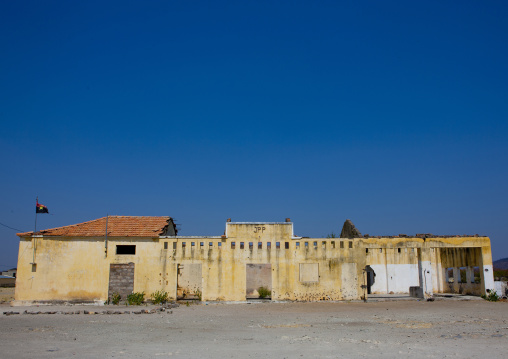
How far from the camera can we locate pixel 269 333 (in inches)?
730

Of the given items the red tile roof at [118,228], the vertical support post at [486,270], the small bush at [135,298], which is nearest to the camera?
the small bush at [135,298]

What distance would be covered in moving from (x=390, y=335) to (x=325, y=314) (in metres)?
7.98

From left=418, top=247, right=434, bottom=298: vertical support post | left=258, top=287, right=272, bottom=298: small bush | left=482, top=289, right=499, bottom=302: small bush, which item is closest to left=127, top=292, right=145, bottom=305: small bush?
left=258, top=287, right=272, bottom=298: small bush

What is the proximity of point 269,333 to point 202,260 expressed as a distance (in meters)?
15.0

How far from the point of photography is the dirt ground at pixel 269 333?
566 inches

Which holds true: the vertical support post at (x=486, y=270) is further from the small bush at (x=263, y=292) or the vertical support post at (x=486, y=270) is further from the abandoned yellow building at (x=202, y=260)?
the small bush at (x=263, y=292)

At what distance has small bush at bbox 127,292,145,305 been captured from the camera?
104 feet

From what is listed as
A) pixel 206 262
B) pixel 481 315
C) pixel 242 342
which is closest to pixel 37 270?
pixel 206 262

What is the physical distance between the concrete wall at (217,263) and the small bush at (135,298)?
43 centimetres

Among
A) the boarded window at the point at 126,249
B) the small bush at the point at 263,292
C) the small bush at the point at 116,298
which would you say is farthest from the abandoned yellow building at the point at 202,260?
the small bush at the point at 263,292

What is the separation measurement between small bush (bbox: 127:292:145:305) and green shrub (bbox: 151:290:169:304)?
753 mm

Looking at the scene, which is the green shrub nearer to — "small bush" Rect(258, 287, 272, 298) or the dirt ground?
the dirt ground

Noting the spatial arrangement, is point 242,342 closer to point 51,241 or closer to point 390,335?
point 390,335

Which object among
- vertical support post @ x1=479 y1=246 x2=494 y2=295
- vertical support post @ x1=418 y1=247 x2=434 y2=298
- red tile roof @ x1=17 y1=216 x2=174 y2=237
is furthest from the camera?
vertical support post @ x1=418 y1=247 x2=434 y2=298
